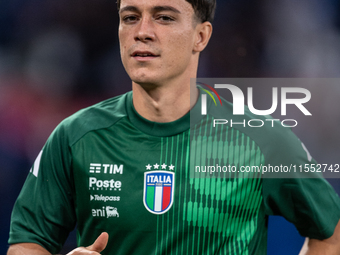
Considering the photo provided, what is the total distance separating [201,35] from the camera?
6.31 ft

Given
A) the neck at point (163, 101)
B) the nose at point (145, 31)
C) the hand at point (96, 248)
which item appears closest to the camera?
the hand at point (96, 248)

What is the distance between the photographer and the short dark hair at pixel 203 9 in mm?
1824

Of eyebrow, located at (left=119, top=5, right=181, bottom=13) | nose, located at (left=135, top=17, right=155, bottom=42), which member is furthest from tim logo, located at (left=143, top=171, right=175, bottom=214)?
eyebrow, located at (left=119, top=5, right=181, bottom=13)

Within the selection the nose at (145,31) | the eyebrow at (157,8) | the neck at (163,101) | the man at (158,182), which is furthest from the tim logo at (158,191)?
the eyebrow at (157,8)

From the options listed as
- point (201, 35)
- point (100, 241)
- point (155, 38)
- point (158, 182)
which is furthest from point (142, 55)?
point (100, 241)

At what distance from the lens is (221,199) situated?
5.88 feet

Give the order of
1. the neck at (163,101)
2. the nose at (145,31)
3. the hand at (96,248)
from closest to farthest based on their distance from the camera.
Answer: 1. the hand at (96,248)
2. the nose at (145,31)
3. the neck at (163,101)

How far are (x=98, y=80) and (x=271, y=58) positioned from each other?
142 centimetres

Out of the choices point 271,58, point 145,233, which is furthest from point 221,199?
point 271,58

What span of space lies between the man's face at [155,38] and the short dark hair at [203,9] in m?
0.04

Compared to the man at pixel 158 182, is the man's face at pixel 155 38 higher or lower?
higher

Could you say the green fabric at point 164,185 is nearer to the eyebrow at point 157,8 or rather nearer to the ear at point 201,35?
the ear at point 201,35

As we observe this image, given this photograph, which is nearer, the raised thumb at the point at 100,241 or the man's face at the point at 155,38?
the raised thumb at the point at 100,241

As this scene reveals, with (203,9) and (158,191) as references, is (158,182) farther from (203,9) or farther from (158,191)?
(203,9)
